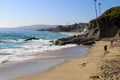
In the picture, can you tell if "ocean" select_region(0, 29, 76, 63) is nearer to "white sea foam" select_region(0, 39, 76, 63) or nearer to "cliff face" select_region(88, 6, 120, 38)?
"white sea foam" select_region(0, 39, 76, 63)

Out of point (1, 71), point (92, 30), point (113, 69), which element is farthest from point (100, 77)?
point (92, 30)

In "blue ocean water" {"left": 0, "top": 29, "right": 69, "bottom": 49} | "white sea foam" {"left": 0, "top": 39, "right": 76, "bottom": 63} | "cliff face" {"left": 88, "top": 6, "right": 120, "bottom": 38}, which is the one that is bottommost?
"blue ocean water" {"left": 0, "top": 29, "right": 69, "bottom": 49}

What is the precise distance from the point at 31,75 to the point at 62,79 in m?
2.62

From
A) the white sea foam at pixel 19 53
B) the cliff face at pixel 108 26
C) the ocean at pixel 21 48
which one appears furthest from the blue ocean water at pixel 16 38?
the cliff face at pixel 108 26

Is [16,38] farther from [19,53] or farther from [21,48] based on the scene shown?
[19,53]

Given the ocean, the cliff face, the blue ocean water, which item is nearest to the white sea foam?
the ocean

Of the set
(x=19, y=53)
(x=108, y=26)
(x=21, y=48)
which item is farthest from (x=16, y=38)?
(x=19, y=53)

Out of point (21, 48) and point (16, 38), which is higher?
point (21, 48)

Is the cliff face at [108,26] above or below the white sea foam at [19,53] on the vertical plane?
above

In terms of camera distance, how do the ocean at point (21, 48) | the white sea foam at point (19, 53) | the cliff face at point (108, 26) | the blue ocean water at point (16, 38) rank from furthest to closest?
the cliff face at point (108, 26) < the blue ocean water at point (16, 38) < the ocean at point (21, 48) < the white sea foam at point (19, 53)

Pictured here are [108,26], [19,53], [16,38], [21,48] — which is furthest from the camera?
[16,38]

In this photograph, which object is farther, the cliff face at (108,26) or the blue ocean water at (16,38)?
the cliff face at (108,26)

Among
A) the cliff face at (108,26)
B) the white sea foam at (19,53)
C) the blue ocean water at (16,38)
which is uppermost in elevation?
the cliff face at (108,26)

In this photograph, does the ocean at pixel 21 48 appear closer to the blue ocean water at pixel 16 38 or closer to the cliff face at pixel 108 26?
the blue ocean water at pixel 16 38
